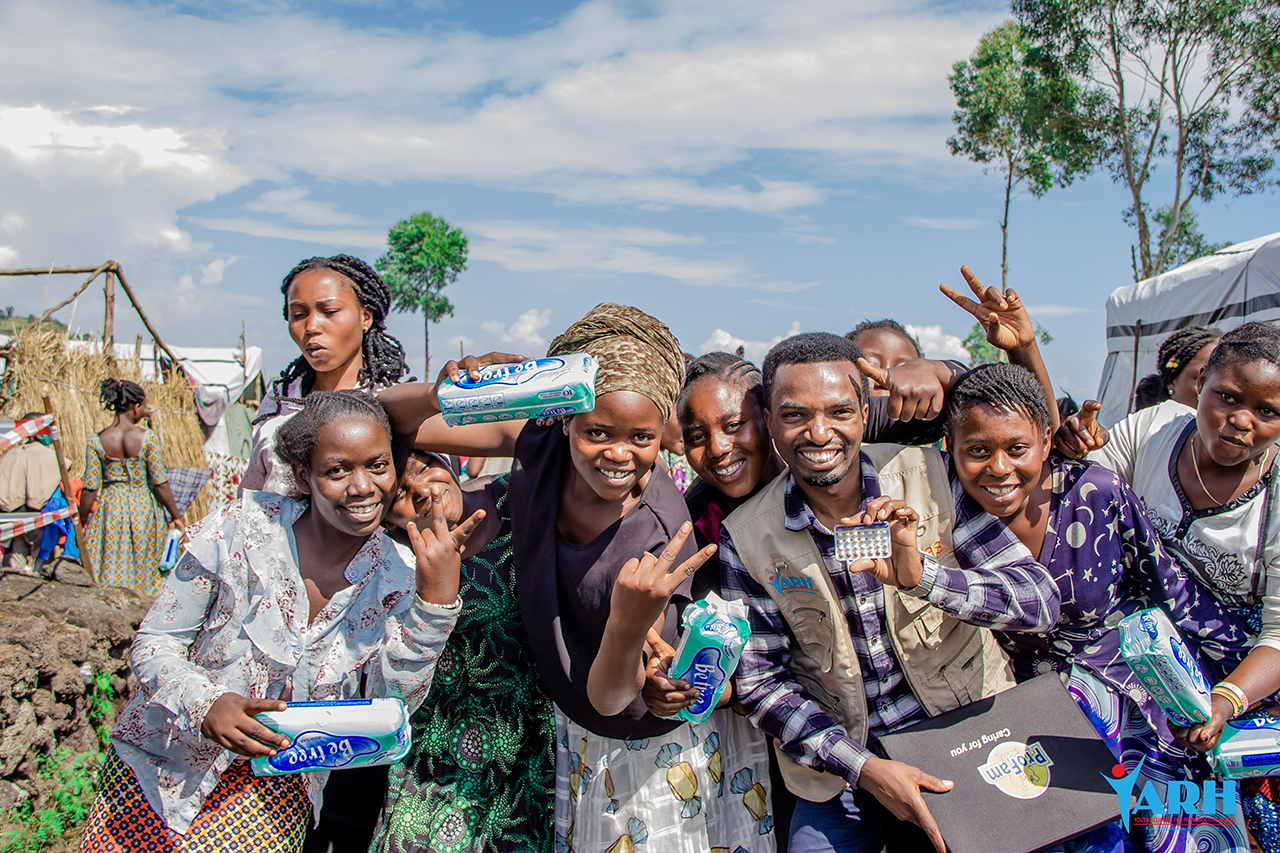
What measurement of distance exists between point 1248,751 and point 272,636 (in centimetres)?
273

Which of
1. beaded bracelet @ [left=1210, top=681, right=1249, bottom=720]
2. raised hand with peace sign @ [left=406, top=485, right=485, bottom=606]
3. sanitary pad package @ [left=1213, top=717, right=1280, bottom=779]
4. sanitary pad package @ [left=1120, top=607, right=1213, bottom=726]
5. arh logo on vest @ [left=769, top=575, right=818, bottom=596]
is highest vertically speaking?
raised hand with peace sign @ [left=406, top=485, right=485, bottom=606]

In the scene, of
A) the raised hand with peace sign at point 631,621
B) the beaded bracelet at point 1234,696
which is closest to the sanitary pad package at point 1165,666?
the beaded bracelet at point 1234,696

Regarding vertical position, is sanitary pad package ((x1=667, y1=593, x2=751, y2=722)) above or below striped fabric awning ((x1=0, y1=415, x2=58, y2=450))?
below

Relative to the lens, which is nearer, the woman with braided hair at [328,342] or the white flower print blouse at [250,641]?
the white flower print blouse at [250,641]

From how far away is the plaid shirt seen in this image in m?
2.15

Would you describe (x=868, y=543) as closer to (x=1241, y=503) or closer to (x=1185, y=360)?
(x=1241, y=503)

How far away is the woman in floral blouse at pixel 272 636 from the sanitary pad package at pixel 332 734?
0.04m

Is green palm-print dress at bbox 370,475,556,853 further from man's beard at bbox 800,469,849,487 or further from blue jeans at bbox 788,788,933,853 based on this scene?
man's beard at bbox 800,469,849,487

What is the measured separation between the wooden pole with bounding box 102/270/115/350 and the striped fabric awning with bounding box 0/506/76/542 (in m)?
2.39

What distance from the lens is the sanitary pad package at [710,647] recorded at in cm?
198

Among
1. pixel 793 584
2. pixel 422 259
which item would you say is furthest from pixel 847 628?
pixel 422 259

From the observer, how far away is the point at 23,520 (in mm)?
7262

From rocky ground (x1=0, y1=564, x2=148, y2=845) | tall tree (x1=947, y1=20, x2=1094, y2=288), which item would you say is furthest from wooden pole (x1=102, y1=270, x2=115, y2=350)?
tall tree (x1=947, y1=20, x2=1094, y2=288)

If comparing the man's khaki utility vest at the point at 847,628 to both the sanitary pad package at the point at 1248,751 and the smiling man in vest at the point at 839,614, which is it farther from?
the sanitary pad package at the point at 1248,751
